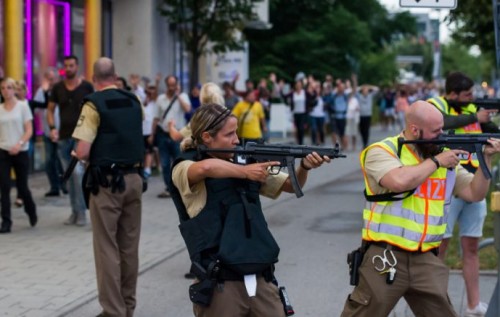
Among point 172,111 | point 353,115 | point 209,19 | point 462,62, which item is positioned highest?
point 209,19

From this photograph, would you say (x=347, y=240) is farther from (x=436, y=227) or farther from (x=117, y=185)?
(x=436, y=227)

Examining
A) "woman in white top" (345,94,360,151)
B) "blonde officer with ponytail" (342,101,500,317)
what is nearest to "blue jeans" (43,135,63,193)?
"blonde officer with ponytail" (342,101,500,317)

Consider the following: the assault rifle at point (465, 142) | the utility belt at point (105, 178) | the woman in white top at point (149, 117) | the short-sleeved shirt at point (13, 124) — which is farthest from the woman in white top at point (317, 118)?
the assault rifle at point (465, 142)

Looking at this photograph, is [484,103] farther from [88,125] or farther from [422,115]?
[88,125]

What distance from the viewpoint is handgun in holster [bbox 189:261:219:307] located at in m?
4.82

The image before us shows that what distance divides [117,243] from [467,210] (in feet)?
8.54

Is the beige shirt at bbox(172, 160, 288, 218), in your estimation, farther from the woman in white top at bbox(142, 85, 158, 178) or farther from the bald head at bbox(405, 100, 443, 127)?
the woman in white top at bbox(142, 85, 158, 178)

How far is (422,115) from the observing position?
5301 mm

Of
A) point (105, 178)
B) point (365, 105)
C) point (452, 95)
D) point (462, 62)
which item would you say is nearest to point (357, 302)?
point (105, 178)

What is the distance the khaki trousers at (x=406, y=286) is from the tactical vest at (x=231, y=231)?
70cm

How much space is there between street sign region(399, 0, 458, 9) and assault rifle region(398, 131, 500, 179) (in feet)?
10.5

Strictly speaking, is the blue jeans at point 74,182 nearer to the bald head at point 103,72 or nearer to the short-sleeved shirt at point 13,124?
the short-sleeved shirt at point 13,124

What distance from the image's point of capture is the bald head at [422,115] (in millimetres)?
5293

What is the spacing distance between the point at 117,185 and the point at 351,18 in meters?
34.9
